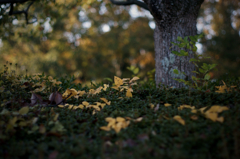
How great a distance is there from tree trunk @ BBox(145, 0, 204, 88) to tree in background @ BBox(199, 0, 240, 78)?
8.86m

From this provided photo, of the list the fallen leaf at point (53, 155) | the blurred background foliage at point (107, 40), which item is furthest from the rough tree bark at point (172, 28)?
the blurred background foliage at point (107, 40)

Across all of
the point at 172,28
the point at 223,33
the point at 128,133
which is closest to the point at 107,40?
the point at 223,33

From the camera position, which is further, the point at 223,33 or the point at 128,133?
the point at 223,33

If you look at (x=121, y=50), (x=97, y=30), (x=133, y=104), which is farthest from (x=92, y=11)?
(x=133, y=104)

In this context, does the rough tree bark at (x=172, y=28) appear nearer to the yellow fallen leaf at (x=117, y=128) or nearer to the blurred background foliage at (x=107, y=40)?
the yellow fallen leaf at (x=117, y=128)

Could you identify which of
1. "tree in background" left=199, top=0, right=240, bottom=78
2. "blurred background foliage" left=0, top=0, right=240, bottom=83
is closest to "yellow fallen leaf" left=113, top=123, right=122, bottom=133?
"tree in background" left=199, top=0, right=240, bottom=78

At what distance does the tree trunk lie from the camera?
343 centimetres

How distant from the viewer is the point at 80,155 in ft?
4.67

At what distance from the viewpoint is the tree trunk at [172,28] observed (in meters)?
3.43

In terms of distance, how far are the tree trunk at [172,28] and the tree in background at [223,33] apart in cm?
886

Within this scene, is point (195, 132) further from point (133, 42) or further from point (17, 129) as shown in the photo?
point (133, 42)

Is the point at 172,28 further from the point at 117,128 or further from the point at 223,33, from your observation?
the point at 223,33

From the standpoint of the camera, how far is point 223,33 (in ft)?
50.9

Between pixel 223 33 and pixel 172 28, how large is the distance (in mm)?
14660
